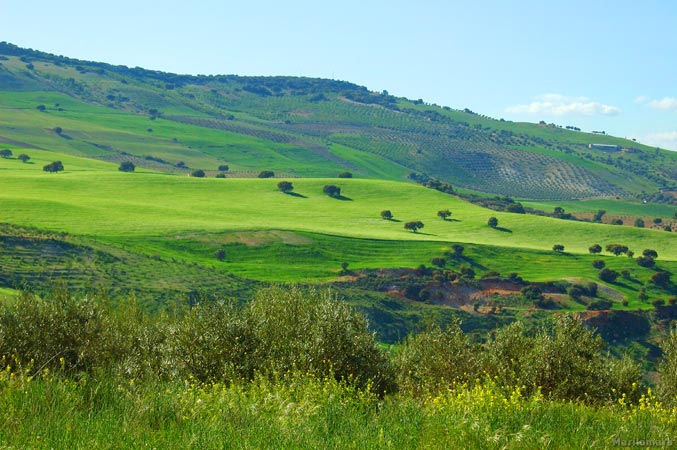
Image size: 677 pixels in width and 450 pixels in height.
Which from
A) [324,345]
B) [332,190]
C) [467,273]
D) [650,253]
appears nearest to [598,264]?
[650,253]

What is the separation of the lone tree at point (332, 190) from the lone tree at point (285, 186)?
8.04 meters

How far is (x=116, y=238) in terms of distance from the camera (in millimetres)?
125562

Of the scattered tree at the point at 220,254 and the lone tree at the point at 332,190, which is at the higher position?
the lone tree at the point at 332,190

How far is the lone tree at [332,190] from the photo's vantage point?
19125 cm

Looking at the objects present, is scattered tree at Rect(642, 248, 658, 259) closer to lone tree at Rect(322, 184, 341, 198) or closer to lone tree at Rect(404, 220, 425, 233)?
lone tree at Rect(404, 220, 425, 233)

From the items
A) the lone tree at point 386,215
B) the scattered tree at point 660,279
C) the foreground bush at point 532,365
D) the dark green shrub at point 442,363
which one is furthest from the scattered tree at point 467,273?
the dark green shrub at point 442,363

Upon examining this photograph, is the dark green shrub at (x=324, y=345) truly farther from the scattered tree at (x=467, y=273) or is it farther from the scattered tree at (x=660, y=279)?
the scattered tree at (x=660, y=279)

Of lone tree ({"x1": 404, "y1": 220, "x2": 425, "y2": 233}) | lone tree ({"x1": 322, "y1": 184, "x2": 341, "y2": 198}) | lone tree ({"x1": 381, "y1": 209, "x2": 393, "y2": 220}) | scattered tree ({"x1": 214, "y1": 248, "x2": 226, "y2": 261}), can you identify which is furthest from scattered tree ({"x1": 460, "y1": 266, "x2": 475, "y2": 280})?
lone tree ({"x1": 322, "y1": 184, "x2": 341, "y2": 198})

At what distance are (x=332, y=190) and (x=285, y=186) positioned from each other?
11.2m

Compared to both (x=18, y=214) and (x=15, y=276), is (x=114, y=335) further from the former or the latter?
(x=18, y=214)

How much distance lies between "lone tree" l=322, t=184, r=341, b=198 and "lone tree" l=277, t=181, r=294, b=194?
804 centimetres

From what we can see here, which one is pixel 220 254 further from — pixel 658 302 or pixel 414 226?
pixel 658 302

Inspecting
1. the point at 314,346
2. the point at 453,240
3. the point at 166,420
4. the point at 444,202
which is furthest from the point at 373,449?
the point at 444,202

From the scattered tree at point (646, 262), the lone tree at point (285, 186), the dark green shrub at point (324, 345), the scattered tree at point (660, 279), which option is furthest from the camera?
the lone tree at point (285, 186)
